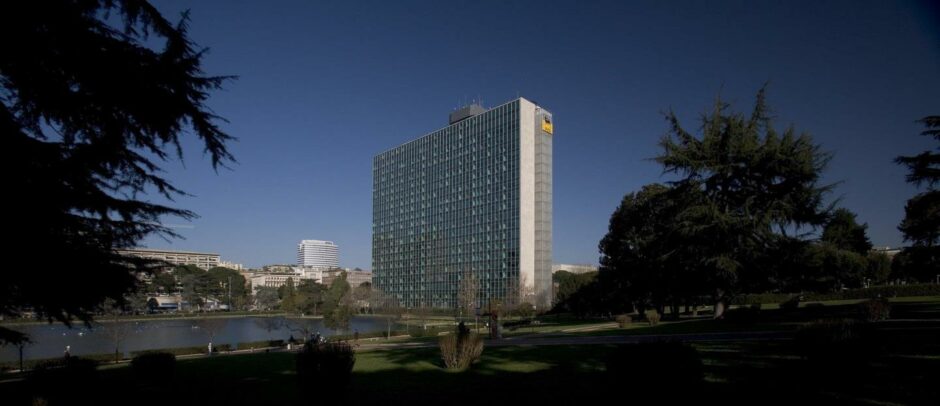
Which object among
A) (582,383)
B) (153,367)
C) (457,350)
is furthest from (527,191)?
(582,383)

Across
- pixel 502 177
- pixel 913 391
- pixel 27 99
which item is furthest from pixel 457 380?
pixel 502 177

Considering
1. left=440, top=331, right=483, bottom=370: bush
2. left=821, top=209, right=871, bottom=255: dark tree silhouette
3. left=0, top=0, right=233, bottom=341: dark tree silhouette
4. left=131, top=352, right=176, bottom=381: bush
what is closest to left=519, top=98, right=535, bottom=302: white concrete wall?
left=821, top=209, right=871, bottom=255: dark tree silhouette

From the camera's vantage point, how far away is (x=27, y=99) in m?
4.84

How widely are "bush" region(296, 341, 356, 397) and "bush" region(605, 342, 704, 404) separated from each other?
5286 millimetres

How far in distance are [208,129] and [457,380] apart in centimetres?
850

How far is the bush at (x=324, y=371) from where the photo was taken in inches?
411

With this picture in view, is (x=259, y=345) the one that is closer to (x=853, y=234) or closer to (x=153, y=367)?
(x=153, y=367)

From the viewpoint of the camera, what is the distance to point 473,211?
117 metres

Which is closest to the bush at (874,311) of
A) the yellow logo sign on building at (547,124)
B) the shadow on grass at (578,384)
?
the shadow on grass at (578,384)

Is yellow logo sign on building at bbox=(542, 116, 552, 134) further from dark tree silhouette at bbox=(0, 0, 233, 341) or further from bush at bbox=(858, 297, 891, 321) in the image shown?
dark tree silhouette at bbox=(0, 0, 233, 341)

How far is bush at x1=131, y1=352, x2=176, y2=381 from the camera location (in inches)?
588

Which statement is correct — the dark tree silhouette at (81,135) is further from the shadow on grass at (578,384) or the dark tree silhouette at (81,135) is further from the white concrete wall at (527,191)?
the white concrete wall at (527,191)

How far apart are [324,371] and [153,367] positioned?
769cm

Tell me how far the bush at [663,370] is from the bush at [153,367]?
1285 cm
